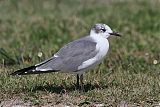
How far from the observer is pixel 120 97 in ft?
21.7

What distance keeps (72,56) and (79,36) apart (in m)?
4.56

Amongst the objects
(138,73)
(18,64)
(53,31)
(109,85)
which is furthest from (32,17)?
(109,85)

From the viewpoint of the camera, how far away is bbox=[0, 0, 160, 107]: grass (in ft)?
22.0

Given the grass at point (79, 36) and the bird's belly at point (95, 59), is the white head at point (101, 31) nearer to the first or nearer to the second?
the bird's belly at point (95, 59)

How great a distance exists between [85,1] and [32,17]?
2147 millimetres

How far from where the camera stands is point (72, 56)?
686cm

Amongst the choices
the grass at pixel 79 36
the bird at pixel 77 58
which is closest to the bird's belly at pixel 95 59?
the bird at pixel 77 58

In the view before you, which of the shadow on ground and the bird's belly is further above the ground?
the bird's belly

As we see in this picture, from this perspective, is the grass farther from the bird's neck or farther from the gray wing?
the bird's neck

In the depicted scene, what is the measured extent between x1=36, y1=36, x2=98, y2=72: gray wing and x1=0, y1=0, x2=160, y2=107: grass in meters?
0.32

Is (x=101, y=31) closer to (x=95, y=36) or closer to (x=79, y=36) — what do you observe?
(x=95, y=36)

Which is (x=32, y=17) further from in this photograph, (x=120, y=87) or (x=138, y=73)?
(x=120, y=87)

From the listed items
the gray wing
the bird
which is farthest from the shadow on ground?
the gray wing

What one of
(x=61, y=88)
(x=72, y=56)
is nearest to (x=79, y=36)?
(x=61, y=88)
